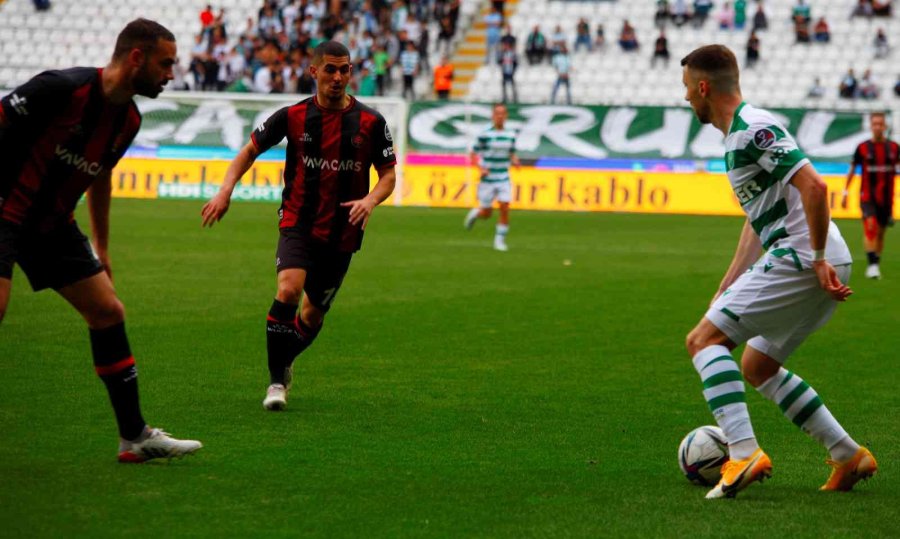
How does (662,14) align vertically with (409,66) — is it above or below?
above

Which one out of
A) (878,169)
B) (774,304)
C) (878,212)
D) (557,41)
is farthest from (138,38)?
(557,41)

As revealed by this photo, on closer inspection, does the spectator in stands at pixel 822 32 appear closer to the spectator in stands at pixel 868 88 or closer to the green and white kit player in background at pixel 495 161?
the spectator in stands at pixel 868 88

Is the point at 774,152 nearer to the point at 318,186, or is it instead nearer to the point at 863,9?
the point at 318,186

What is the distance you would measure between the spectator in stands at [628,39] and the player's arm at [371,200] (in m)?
30.8

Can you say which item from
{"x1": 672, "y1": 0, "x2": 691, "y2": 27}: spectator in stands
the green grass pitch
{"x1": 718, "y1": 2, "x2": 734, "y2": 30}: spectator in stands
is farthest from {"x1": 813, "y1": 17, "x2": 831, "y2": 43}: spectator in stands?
the green grass pitch

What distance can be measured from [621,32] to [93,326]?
1326 inches

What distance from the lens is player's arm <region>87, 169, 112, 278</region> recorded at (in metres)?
6.59

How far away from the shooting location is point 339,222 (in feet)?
27.8

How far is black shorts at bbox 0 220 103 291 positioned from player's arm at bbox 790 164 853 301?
10.7 ft

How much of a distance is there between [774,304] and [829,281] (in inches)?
11.9

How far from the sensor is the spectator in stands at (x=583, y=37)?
127 ft

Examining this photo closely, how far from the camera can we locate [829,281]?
5.95 meters

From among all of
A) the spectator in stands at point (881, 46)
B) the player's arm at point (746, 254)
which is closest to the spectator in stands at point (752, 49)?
the spectator in stands at point (881, 46)

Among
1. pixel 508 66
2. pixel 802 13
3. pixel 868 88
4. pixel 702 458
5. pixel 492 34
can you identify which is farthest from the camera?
pixel 492 34
